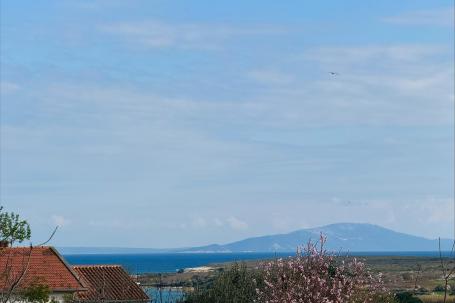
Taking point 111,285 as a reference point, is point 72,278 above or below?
A: above

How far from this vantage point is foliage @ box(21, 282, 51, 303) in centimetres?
3297

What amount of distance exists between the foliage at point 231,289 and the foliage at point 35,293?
647 centimetres

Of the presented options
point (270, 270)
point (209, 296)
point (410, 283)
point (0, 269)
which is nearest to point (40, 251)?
point (0, 269)

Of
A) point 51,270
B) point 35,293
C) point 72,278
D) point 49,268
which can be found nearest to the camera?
point 35,293

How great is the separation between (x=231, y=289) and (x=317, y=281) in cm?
1309

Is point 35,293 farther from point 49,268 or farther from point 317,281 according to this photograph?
point 317,281

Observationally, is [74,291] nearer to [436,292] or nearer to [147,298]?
[147,298]

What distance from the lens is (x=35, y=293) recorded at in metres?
33.2

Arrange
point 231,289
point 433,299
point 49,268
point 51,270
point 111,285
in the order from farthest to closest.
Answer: point 433,299 → point 111,285 → point 49,268 → point 51,270 → point 231,289

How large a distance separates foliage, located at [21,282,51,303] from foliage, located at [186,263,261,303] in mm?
6472

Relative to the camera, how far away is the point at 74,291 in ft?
135

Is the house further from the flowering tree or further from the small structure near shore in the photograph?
the flowering tree

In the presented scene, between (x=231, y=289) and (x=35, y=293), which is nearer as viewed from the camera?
(x=35, y=293)

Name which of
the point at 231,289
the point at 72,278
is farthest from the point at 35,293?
the point at 72,278
